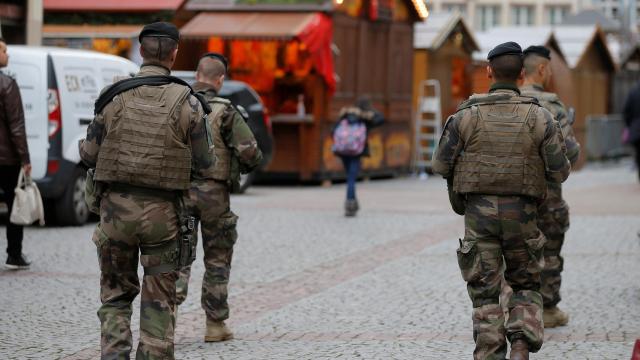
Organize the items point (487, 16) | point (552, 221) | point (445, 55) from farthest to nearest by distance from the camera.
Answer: point (487, 16) < point (445, 55) < point (552, 221)

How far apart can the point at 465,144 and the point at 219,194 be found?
6.06 feet

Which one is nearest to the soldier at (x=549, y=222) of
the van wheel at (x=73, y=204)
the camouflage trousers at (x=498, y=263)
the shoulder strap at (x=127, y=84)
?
the camouflage trousers at (x=498, y=263)

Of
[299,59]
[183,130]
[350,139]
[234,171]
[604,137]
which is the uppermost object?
[299,59]

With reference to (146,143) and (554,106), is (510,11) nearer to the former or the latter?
(554,106)

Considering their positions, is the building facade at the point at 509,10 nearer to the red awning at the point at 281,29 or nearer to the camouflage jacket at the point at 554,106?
the red awning at the point at 281,29

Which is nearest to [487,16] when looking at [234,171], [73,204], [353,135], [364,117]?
[364,117]

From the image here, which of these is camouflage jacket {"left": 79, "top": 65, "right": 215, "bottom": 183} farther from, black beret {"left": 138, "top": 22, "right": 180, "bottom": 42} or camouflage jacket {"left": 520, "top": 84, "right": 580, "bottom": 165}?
camouflage jacket {"left": 520, "top": 84, "right": 580, "bottom": 165}

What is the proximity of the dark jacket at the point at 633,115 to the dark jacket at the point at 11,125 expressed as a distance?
1227 cm

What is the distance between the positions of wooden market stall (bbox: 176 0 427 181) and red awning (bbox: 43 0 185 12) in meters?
0.52

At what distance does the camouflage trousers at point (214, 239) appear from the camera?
7691 millimetres

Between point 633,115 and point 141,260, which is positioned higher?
point 633,115

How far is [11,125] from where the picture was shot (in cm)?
1027

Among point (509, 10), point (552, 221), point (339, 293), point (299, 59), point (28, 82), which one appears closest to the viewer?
point (552, 221)

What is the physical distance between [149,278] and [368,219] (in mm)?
9882
